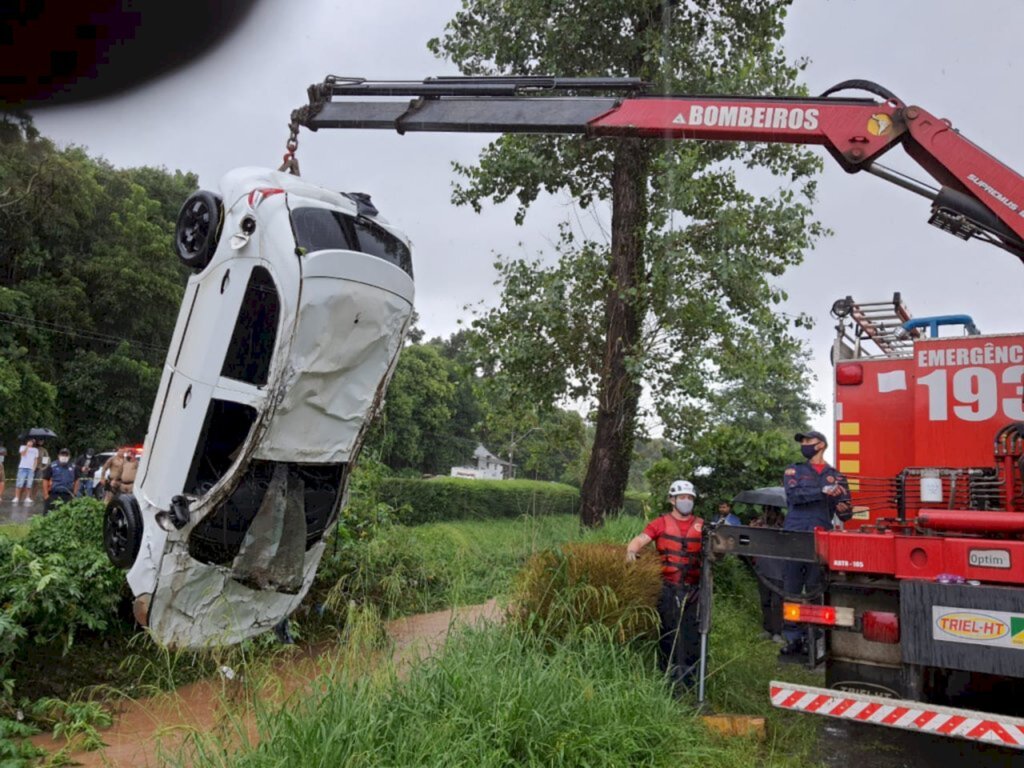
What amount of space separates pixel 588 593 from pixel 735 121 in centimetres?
378

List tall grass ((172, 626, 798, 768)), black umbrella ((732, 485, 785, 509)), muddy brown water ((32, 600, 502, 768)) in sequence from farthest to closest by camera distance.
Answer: black umbrella ((732, 485, 785, 509)), muddy brown water ((32, 600, 502, 768)), tall grass ((172, 626, 798, 768))

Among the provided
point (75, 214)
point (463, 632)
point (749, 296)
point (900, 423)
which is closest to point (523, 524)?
point (463, 632)

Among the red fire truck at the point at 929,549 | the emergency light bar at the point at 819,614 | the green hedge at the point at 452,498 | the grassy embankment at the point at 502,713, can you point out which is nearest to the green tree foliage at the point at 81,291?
the green hedge at the point at 452,498

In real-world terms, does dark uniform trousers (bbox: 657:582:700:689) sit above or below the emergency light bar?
below

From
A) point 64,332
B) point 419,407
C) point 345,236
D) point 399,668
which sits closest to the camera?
point 399,668

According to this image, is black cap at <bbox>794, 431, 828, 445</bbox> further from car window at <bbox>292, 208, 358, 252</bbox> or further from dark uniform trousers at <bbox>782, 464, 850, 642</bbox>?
car window at <bbox>292, 208, 358, 252</bbox>

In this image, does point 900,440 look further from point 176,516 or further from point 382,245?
point 176,516

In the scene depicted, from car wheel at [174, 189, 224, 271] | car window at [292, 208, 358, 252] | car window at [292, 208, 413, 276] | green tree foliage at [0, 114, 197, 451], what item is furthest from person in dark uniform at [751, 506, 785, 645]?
green tree foliage at [0, 114, 197, 451]

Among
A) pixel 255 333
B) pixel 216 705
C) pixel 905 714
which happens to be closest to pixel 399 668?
pixel 216 705

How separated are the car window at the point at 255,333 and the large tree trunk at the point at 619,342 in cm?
617

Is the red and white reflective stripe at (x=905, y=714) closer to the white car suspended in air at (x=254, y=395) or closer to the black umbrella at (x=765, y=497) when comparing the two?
the white car suspended in air at (x=254, y=395)

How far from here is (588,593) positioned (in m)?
5.89

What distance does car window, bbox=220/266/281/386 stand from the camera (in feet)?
20.6

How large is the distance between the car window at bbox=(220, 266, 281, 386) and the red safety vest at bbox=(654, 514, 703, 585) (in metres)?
3.12
